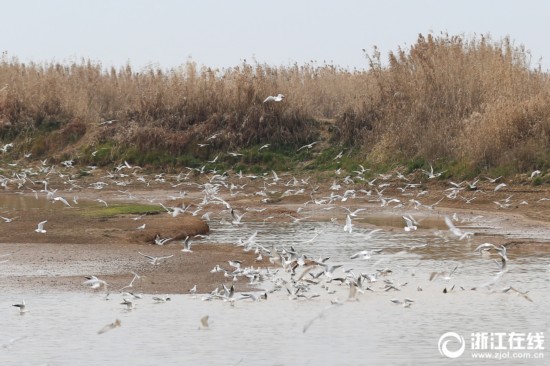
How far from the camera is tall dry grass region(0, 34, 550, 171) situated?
2209 cm

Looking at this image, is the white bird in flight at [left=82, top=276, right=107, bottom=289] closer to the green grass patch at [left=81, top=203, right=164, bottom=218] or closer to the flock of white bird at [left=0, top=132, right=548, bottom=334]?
the flock of white bird at [left=0, top=132, right=548, bottom=334]

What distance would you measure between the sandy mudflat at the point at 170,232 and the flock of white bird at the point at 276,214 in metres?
0.09

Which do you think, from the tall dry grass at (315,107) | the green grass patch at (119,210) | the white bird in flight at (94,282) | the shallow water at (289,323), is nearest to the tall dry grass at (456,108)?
the tall dry grass at (315,107)

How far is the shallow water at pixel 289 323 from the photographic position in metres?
9.91

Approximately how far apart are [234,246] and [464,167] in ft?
24.3

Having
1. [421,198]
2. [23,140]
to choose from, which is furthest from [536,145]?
[23,140]

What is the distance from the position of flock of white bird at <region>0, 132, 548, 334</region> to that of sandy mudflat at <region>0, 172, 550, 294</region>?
0.09 m

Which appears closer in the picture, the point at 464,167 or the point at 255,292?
the point at 255,292

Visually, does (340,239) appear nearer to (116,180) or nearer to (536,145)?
(536,145)

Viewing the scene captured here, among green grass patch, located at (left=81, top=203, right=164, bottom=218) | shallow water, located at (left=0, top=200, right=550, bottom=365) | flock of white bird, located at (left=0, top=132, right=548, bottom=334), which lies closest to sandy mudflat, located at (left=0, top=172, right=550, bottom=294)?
flock of white bird, located at (left=0, top=132, right=548, bottom=334)

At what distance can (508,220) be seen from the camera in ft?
60.1

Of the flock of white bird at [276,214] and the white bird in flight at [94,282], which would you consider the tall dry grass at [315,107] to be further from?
the white bird in flight at [94,282]

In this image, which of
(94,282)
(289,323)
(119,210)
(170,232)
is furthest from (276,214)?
(289,323)

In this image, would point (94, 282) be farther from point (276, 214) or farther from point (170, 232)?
point (276, 214)
